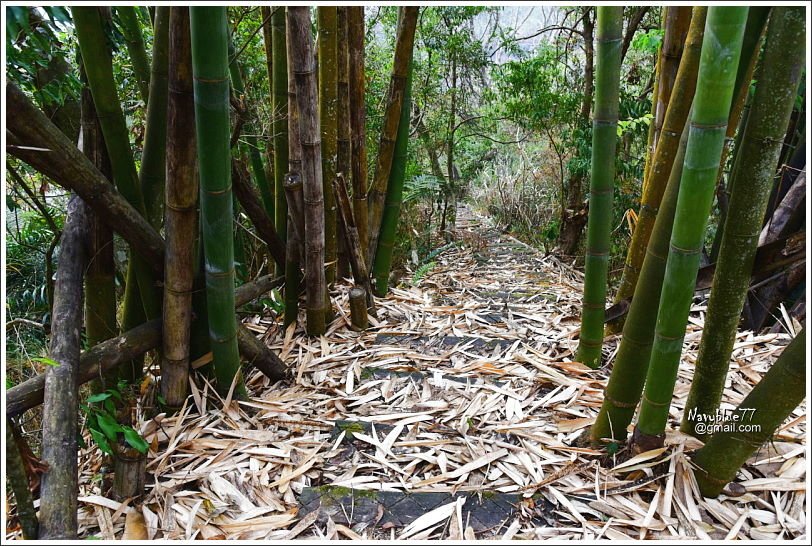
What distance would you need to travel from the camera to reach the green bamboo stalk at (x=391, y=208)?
3117 millimetres

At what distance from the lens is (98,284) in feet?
6.16

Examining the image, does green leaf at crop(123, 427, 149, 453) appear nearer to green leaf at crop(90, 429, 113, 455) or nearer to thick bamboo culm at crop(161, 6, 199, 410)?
green leaf at crop(90, 429, 113, 455)

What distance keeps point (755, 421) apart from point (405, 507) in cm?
89

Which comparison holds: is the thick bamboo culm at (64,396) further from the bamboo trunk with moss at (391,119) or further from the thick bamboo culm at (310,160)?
the bamboo trunk with moss at (391,119)

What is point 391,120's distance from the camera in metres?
2.98

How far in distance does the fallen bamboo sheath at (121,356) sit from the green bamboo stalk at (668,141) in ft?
5.11

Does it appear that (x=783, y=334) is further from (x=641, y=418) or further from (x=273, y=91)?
(x=273, y=91)

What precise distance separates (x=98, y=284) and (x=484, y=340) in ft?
5.47

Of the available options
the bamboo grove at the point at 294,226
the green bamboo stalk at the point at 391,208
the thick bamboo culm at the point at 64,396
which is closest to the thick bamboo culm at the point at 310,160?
the bamboo grove at the point at 294,226

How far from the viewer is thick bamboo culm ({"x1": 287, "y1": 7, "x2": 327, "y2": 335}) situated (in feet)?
6.95

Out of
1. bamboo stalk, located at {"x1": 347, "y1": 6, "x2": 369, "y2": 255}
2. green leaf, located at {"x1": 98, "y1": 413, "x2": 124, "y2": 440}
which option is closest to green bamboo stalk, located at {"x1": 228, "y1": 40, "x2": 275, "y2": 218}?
bamboo stalk, located at {"x1": 347, "y1": 6, "x2": 369, "y2": 255}

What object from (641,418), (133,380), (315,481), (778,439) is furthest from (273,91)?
(778,439)

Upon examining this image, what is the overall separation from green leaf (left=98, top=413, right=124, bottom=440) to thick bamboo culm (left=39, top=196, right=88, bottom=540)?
0.06 m

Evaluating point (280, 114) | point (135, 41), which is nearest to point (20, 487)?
point (135, 41)
